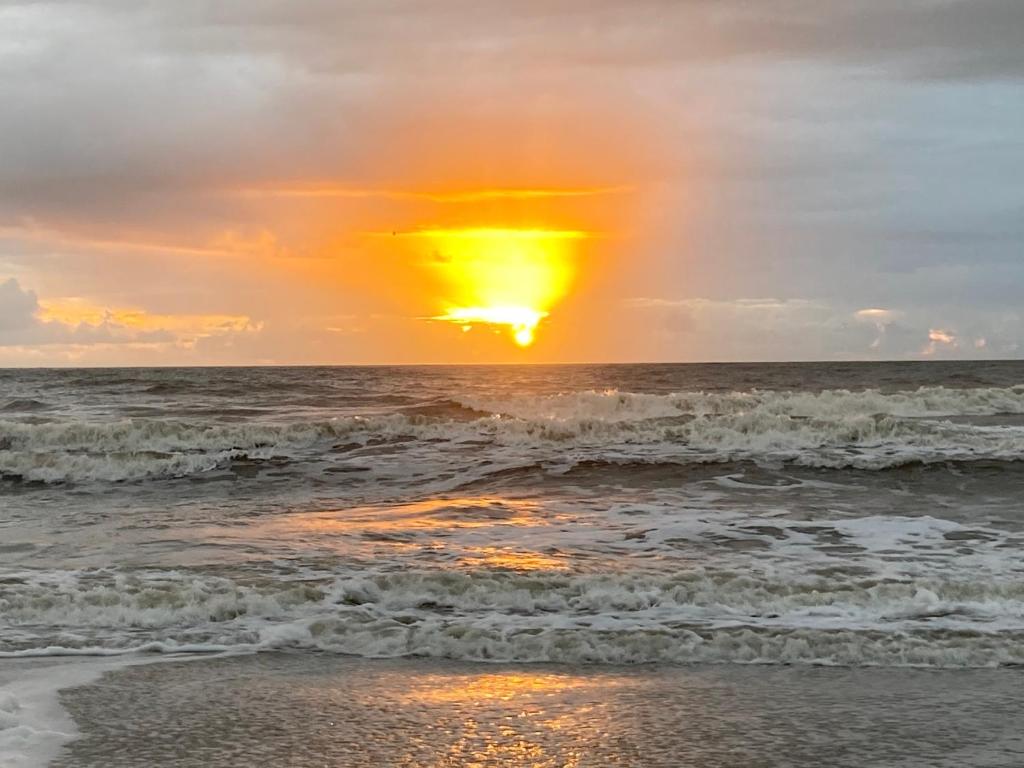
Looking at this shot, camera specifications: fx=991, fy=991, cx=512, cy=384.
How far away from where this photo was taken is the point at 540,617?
30.5ft

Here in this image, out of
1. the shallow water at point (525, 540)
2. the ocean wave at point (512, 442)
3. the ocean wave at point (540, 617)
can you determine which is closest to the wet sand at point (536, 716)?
the ocean wave at point (540, 617)

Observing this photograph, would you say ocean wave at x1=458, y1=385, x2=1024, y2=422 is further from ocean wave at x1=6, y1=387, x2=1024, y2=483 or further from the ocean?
the ocean

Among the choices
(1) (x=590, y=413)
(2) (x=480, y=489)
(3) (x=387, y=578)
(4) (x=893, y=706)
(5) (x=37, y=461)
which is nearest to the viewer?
(4) (x=893, y=706)

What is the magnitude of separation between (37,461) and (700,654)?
18.8 meters

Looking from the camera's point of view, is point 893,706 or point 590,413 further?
point 590,413

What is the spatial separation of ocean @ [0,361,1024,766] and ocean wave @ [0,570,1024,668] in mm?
32

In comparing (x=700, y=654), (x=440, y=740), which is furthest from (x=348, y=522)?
(x=440, y=740)

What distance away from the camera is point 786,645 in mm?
8227

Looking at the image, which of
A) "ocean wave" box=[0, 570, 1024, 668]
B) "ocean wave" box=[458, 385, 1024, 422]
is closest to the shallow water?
"ocean wave" box=[0, 570, 1024, 668]

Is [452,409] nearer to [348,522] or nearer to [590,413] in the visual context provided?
[590,413]

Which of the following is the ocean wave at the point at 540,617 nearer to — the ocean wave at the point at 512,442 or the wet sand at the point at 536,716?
the wet sand at the point at 536,716

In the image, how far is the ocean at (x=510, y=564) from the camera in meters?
7.63

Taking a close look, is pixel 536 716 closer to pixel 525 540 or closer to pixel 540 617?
pixel 540 617

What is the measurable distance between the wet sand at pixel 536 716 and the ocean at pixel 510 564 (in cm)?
5
